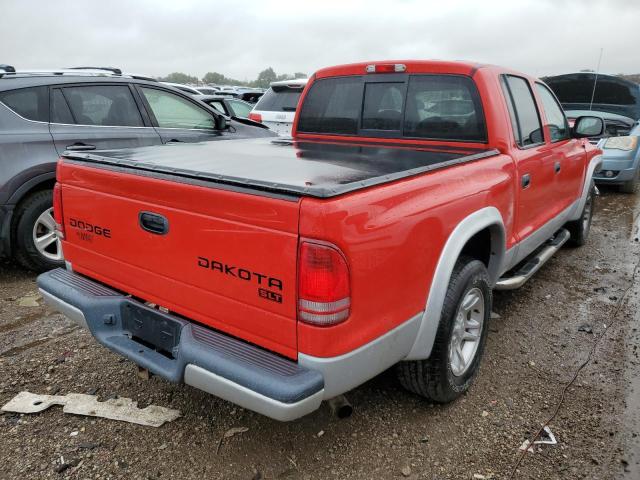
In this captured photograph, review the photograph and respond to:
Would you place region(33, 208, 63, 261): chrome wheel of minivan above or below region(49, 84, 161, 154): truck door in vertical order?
below

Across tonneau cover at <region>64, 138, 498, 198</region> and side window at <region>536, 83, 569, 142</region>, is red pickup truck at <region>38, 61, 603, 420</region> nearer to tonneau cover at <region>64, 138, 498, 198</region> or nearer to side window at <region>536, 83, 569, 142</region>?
tonneau cover at <region>64, 138, 498, 198</region>

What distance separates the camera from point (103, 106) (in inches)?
193

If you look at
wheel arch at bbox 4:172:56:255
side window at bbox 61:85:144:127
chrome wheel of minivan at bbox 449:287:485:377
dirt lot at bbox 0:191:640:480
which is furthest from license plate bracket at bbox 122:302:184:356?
side window at bbox 61:85:144:127

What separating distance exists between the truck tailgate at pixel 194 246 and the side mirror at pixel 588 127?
142 inches

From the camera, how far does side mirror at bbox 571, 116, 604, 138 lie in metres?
4.35

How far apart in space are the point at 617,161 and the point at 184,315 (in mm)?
7962

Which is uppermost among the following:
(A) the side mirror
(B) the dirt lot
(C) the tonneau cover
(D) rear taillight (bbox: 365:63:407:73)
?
(D) rear taillight (bbox: 365:63:407:73)

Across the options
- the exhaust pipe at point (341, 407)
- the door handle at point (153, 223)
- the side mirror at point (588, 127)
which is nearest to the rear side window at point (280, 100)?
the side mirror at point (588, 127)

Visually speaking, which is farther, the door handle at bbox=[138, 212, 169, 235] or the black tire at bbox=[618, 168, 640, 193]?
the black tire at bbox=[618, 168, 640, 193]

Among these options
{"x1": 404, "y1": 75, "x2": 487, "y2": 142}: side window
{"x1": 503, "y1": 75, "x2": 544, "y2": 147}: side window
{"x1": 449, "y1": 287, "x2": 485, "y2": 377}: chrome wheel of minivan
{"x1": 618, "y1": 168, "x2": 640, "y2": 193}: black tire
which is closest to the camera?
{"x1": 449, "y1": 287, "x2": 485, "y2": 377}: chrome wheel of minivan

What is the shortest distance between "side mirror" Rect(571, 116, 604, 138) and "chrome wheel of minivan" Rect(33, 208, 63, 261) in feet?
15.2

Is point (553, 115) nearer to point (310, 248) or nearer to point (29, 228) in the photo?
point (310, 248)

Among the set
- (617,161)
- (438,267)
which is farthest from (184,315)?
(617,161)

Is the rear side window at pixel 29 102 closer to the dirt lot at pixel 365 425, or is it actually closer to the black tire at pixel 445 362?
the dirt lot at pixel 365 425
